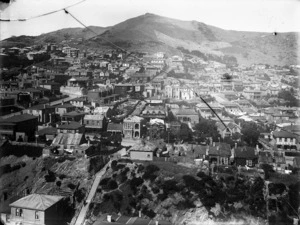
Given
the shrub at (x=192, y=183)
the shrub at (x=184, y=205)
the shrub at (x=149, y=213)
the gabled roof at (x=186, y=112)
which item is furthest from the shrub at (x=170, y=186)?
the gabled roof at (x=186, y=112)

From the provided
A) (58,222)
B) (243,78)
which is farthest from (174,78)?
(58,222)

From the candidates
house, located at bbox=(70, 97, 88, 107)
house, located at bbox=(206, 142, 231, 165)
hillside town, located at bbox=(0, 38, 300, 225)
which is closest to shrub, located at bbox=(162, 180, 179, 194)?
hillside town, located at bbox=(0, 38, 300, 225)

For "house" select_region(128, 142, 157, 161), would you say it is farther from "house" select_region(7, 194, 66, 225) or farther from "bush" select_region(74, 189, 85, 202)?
"house" select_region(7, 194, 66, 225)

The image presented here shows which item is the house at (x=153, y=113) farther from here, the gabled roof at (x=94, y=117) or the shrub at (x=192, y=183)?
the shrub at (x=192, y=183)

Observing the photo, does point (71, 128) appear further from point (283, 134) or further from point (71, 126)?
point (283, 134)

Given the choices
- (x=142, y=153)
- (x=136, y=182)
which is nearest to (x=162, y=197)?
(x=136, y=182)

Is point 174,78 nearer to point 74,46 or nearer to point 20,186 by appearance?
point 74,46
